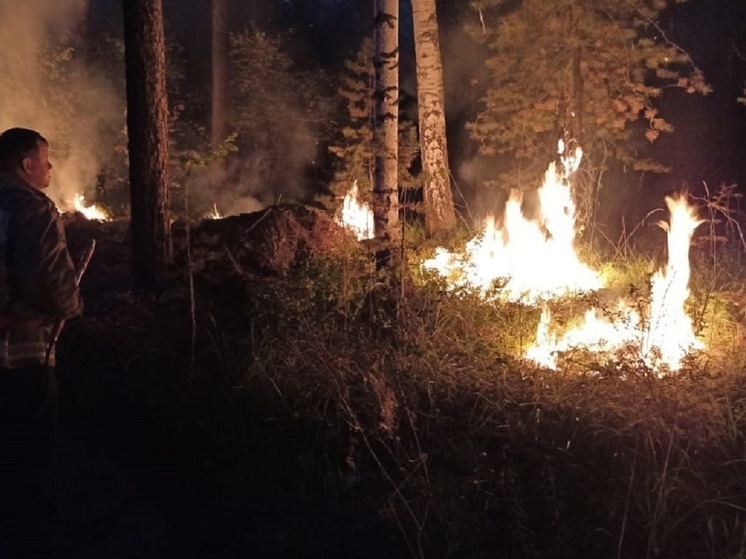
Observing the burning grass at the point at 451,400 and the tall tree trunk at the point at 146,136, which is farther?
the tall tree trunk at the point at 146,136

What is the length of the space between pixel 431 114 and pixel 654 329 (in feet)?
18.2

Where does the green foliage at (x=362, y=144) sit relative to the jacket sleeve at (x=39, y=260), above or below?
above

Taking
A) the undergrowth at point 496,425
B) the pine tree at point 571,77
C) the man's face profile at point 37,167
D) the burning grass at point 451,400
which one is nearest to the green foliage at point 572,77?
the pine tree at point 571,77

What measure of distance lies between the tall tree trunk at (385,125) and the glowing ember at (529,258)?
0.74 metres

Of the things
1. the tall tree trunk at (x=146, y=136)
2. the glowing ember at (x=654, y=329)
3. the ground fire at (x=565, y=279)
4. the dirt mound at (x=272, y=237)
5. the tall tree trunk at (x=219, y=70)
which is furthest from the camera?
the tall tree trunk at (x=219, y=70)

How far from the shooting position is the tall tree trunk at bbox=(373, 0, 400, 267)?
7125mm

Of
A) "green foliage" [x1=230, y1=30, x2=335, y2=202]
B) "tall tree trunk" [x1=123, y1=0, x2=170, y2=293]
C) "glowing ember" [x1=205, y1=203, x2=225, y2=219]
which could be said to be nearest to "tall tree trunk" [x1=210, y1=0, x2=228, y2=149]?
"green foliage" [x1=230, y1=30, x2=335, y2=202]

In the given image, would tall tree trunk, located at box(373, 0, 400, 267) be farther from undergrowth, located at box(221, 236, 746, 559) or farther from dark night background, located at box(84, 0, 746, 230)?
dark night background, located at box(84, 0, 746, 230)

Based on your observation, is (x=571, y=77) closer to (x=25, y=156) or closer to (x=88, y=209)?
(x=88, y=209)

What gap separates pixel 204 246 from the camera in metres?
7.30

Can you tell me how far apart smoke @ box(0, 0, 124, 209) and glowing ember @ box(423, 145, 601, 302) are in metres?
9.28

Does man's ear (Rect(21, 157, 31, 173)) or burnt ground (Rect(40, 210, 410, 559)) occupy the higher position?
man's ear (Rect(21, 157, 31, 173))

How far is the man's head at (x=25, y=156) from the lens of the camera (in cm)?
340

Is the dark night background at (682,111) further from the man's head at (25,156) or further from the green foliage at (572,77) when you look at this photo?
the man's head at (25,156)
